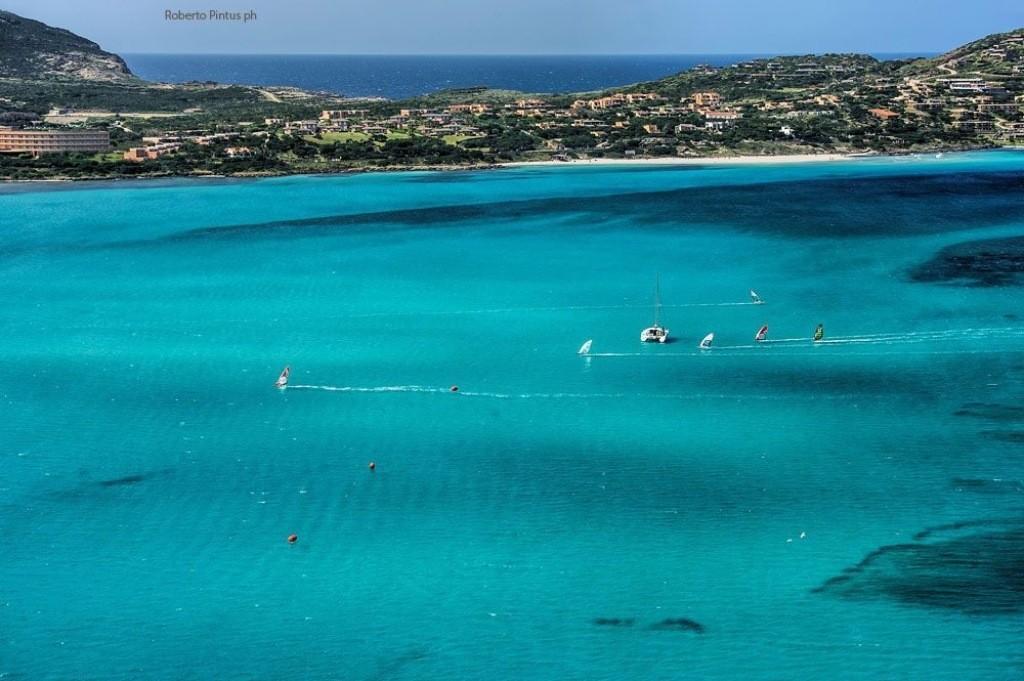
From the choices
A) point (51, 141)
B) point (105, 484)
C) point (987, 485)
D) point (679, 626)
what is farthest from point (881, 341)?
point (51, 141)

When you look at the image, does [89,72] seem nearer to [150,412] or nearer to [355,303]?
[355,303]

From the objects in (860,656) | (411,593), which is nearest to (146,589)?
(411,593)

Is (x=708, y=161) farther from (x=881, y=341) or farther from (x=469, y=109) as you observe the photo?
(x=881, y=341)

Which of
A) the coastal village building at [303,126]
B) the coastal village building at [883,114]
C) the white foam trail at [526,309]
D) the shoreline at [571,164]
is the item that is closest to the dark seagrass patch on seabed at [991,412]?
the white foam trail at [526,309]

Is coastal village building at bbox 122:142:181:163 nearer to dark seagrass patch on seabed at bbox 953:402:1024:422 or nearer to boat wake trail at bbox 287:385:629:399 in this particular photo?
boat wake trail at bbox 287:385:629:399

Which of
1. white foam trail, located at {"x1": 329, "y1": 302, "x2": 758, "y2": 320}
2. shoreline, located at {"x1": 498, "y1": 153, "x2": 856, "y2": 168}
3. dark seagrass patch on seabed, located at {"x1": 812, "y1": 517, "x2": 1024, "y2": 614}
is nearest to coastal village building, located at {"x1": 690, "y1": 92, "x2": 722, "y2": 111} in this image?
shoreline, located at {"x1": 498, "y1": 153, "x2": 856, "y2": 168}

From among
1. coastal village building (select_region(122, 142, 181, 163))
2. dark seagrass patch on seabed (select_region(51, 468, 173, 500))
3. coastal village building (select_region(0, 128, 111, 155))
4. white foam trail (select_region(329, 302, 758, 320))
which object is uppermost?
coastal village building (select_region(0, 128, 111, 155))

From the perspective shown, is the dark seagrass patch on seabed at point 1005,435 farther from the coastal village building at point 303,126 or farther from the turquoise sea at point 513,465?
the coastal village building at point 303,126
